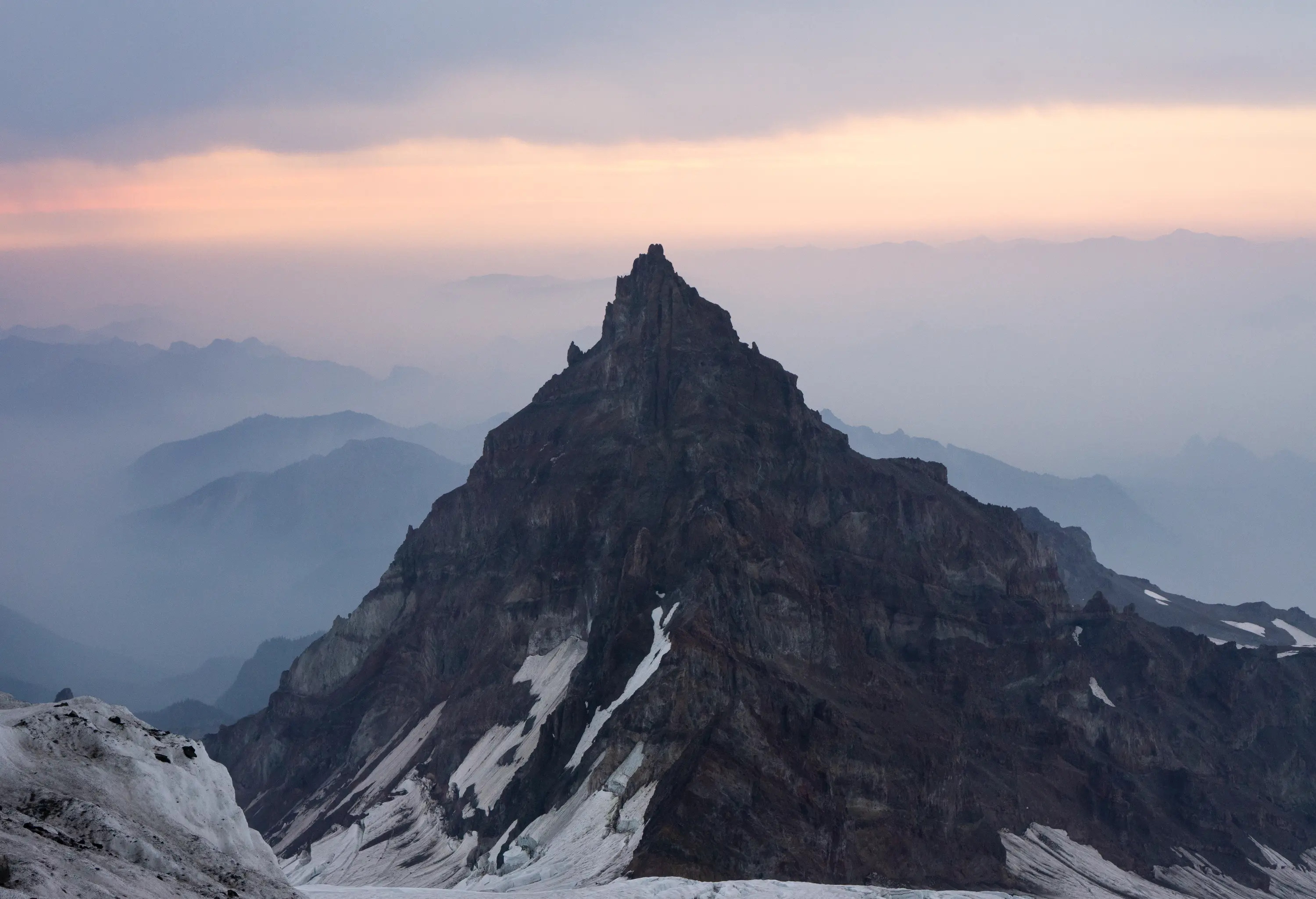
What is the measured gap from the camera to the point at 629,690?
183m

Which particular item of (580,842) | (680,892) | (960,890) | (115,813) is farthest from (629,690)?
(115,813)

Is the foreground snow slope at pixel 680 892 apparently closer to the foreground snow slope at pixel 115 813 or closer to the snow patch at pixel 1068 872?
the foreground snow slope at pixel 115 813

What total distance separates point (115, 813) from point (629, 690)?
123 m

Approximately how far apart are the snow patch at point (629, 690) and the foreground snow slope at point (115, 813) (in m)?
109

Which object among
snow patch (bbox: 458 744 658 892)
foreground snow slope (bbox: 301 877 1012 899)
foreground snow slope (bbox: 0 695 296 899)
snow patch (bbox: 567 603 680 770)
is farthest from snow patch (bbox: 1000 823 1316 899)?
foreground snow slope (bbox: 0 695 296 899)

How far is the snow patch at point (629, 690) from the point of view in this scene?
180125 millimetres

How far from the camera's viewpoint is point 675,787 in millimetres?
157375

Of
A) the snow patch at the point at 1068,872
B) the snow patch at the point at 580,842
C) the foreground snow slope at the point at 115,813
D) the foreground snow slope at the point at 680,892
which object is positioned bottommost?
the snow patch at the point at 1068,872

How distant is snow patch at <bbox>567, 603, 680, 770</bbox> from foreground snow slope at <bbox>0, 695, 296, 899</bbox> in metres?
109

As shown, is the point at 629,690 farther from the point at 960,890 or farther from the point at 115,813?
the point at 115,813

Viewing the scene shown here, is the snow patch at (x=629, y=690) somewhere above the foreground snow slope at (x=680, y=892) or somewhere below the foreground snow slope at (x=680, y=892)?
below

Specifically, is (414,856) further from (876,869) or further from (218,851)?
(218,851)

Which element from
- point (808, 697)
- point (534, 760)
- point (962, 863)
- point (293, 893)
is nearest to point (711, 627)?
point (808, 697)

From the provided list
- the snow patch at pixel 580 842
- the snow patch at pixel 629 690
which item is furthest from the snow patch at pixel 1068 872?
the snow patch at pixel 580 842
